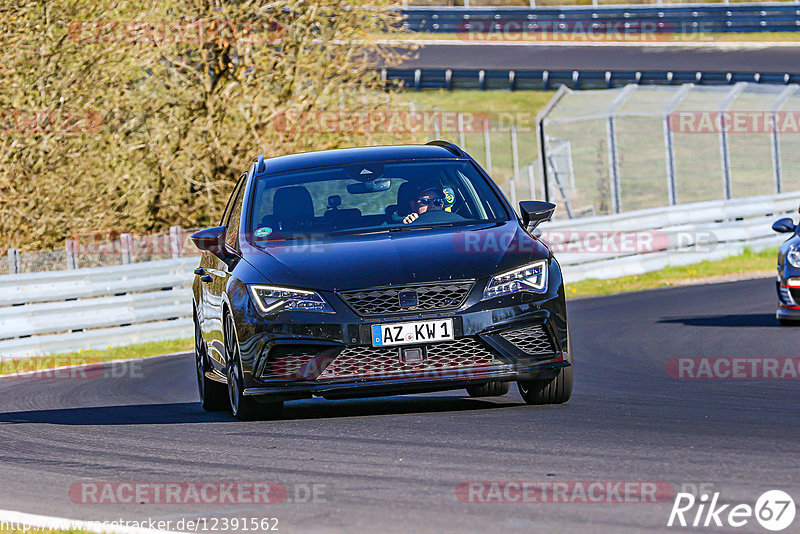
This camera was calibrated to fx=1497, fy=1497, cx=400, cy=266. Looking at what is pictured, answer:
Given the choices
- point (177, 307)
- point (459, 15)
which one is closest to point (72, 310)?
point (177, 307)

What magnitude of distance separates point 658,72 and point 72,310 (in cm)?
3448

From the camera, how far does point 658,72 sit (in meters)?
49.8

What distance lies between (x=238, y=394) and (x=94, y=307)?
10.1m

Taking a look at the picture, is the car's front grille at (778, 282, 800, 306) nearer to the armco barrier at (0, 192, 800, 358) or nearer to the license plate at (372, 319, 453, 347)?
the license plate at (372, 319, 453, 347)

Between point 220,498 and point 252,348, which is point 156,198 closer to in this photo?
point 252,348

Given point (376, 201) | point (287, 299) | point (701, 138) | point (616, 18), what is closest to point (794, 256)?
point (376, 201)

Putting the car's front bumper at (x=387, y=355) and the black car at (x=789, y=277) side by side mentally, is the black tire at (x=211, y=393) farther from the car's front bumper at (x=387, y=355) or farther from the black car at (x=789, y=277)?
the black car at (x=789, y=277)

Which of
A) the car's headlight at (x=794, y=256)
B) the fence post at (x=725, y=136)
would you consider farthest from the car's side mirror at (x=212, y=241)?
the fence post at (x=725, y=136)

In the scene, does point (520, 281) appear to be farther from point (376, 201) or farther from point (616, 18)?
point (616, 18)

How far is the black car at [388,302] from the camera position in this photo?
331 inches

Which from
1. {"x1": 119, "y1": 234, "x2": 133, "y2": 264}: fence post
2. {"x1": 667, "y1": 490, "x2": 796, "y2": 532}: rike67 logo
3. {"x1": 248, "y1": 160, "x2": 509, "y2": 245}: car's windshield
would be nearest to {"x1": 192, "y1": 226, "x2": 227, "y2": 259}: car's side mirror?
{"x1": 248, "y1": 160, "x2": 509, "y2": 245}: car's windshield

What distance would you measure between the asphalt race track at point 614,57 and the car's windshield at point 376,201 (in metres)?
39.0

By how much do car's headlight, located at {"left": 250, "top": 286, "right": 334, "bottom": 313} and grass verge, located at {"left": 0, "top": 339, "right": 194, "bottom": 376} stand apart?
323 inches

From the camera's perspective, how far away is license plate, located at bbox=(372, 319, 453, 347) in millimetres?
8352
